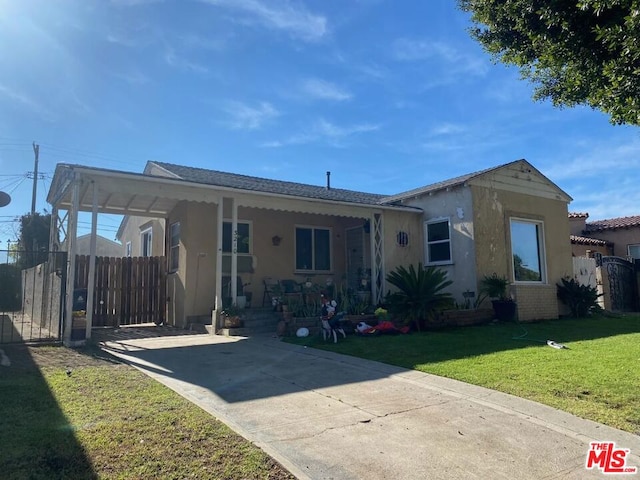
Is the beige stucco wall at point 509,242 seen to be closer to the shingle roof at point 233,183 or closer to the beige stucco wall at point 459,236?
the beige stucco wall at point 459,236

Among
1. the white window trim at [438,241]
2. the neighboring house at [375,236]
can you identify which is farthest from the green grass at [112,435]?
the white window trim at [438,241]

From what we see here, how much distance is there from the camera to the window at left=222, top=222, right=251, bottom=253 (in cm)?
1283

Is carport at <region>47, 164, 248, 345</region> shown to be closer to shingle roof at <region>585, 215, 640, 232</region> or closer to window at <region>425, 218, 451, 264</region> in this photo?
window at <region>425, 218, 451, 264</region>

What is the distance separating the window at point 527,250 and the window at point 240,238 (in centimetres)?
795

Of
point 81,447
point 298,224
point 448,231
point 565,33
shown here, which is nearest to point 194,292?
point 298,224

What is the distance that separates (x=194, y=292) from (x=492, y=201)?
8.94m

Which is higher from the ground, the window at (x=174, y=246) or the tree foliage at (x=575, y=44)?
the tree foliage at (x=575, y=44)

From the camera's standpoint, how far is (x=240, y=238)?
1312cm

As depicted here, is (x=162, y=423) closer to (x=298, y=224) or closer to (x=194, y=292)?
(x=194, y=292)

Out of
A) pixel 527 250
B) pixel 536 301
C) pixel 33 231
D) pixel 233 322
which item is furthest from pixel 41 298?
pixel 33 231

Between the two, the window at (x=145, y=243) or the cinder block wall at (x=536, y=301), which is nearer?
the cinder block wall at (x=536, y=301)

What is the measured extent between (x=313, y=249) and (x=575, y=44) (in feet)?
33.1

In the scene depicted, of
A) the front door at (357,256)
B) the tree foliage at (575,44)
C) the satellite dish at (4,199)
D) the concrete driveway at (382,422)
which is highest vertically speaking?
the tree foliage at (575,44)

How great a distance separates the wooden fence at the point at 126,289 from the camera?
1219cm
